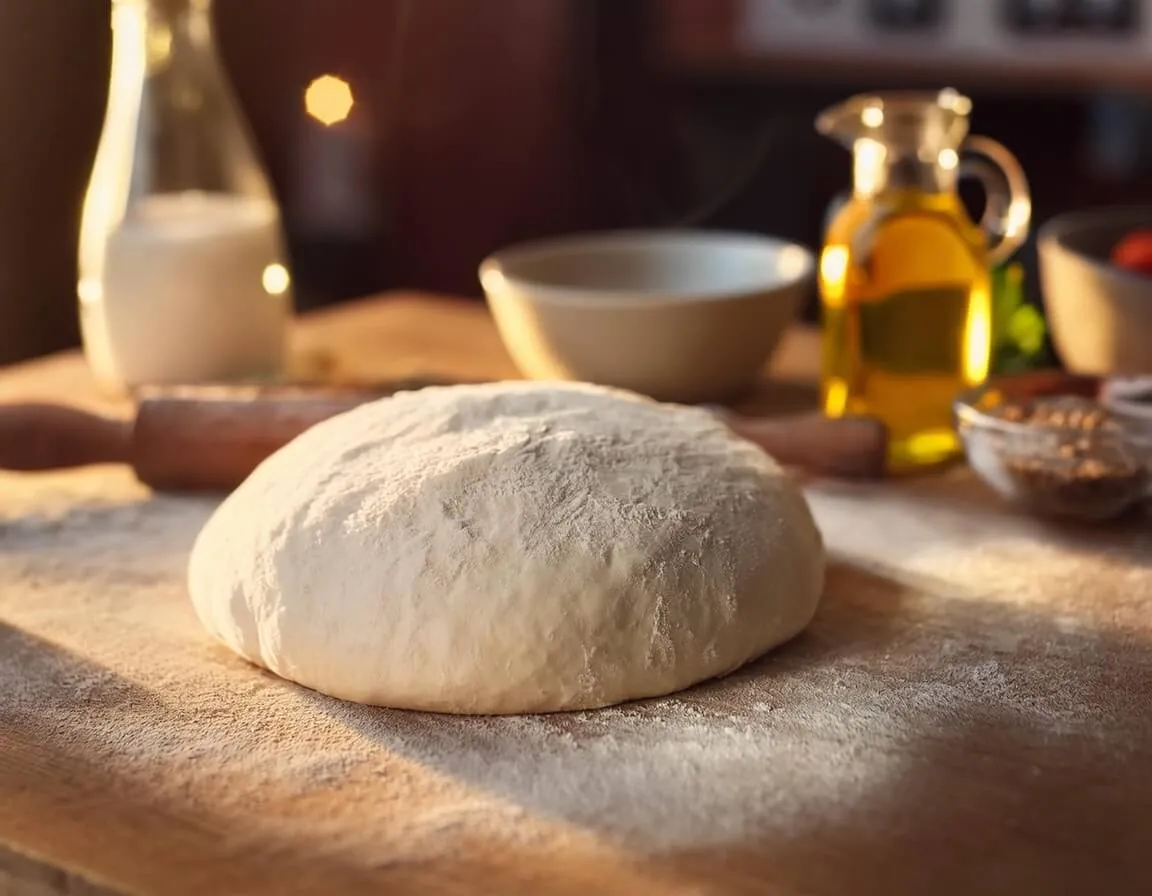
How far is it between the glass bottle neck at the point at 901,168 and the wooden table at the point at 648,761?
30 centimetres

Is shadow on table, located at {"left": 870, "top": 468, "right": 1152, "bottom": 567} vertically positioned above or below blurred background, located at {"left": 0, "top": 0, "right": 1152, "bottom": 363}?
below

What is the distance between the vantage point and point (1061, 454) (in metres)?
0.96

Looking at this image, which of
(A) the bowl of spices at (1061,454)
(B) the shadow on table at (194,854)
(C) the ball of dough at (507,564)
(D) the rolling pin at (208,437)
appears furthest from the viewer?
(D) the rolling pin at (208,437)

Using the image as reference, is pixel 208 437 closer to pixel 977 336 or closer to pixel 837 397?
pixel 837 397

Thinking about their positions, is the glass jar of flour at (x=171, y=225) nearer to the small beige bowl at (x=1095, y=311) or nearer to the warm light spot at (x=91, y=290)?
the warm light spot at (x=91, y=290)

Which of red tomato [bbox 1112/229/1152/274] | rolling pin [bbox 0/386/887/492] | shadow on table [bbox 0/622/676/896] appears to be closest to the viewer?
shadow on table [bbox 0/622/676/896]

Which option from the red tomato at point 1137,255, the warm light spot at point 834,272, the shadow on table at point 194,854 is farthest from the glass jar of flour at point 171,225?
the red tomato at point 1137,255

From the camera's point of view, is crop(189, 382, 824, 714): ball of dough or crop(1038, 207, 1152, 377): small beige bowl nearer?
crop(189, 382, 824, 714): ball of dough

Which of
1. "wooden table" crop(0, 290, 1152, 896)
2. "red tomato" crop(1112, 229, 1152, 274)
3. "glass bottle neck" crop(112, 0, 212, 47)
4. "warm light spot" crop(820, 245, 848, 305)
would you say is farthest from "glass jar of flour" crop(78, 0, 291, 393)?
"red tomato" crop(1112, 229, 1152, 274)

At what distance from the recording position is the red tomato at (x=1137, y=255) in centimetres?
118

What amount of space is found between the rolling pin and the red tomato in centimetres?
31

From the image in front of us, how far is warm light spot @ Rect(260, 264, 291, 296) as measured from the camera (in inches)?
52.2

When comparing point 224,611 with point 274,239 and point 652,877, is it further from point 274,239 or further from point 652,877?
point 274,239

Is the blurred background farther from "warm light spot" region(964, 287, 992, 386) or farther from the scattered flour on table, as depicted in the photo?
the scattered flour on table
